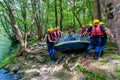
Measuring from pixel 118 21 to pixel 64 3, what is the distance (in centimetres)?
1749

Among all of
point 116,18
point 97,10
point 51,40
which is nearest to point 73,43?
point 51,40

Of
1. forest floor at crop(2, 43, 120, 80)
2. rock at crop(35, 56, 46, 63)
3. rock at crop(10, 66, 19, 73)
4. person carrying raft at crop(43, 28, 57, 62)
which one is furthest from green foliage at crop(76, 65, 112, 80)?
rock at crop(10, 66, 19, 73)

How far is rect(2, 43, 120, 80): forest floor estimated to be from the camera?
9.84m

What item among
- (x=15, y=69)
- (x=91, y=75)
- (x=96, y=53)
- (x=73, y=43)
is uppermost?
(x=73, y=43)

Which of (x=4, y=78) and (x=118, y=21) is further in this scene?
(x=4, y=78)

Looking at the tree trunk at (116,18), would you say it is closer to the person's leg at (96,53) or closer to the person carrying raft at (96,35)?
the person carrying raft at (96,35)

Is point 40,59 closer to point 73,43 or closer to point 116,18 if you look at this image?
point 73,43

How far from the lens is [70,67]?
1108 cm

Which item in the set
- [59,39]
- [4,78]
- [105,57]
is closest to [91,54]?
[105,57]

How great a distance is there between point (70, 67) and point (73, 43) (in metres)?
1.46

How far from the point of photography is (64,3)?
25734mm

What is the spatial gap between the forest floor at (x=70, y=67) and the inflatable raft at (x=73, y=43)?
42 centimetres

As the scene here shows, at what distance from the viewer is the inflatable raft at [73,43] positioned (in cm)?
1192

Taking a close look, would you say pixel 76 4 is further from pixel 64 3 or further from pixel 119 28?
pixel 119 28
